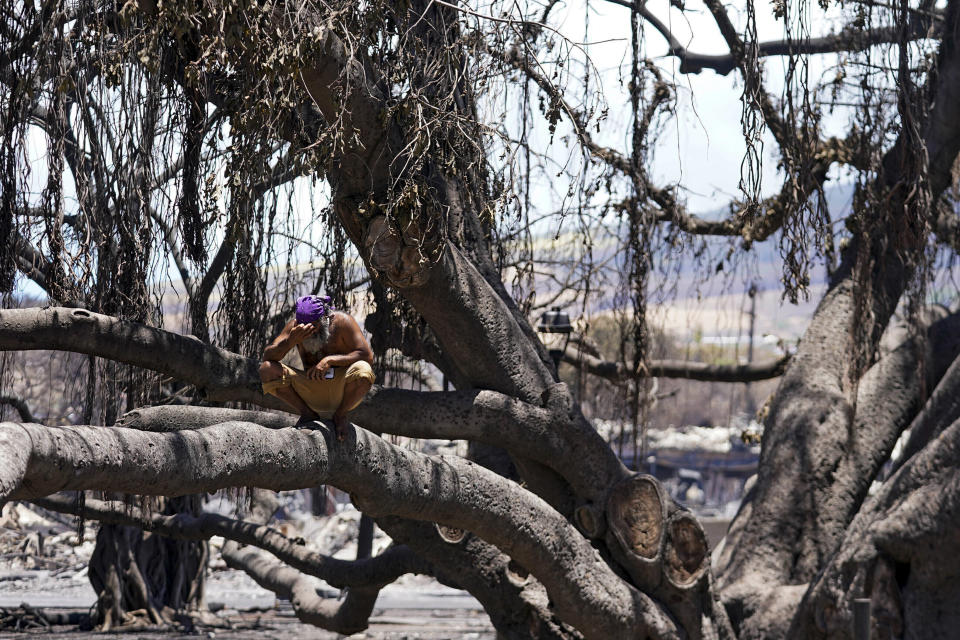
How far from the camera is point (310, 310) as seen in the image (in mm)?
3793

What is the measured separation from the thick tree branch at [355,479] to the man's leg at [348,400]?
51mm

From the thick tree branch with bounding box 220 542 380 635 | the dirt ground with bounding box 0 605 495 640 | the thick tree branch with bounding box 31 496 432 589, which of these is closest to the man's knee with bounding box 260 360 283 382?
the thick tree branch with bounding box 31 496 432 589

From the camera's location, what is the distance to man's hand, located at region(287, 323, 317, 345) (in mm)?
3775

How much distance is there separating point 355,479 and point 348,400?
14.9 inches

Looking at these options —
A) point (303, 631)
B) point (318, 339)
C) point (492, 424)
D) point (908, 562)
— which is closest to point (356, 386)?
point (318, 339)

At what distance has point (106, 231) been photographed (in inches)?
181

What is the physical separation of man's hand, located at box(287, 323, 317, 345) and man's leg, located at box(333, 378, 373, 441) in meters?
0.22

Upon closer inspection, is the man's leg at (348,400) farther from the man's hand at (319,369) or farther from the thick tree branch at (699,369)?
the thick tree branch at (699,369)

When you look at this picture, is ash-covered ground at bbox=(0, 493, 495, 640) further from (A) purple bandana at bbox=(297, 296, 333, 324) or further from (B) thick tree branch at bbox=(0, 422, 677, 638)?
(A) purple bandana at bbox=(297, 296, 333, 324)

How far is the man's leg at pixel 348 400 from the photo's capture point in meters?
3.81

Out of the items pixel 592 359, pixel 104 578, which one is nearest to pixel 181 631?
pixel 104 578

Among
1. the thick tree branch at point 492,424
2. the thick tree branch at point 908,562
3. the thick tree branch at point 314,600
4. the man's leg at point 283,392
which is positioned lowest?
the thick tree branch at point 314,600

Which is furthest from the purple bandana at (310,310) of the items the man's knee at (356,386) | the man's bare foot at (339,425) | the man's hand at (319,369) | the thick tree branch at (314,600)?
the thick tree branch at (314,600)

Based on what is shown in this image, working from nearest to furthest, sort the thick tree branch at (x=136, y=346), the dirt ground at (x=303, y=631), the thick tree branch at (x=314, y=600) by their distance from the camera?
the thick tree branch at (x=136, y=346)
the thick tree branch at (x=314, y=600)
the dirt ground at (x=303, y=631)
